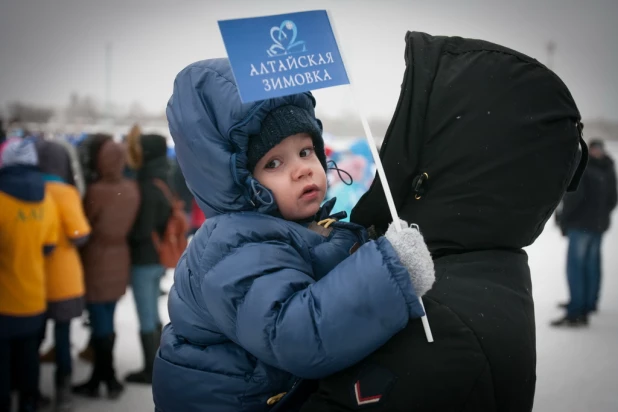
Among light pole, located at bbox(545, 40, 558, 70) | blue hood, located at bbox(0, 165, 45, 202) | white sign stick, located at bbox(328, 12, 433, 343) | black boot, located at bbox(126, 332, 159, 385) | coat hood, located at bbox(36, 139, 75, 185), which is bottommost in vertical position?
black boot, located at bbox(126, 332, 159, 385)

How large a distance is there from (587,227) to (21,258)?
5458 mm

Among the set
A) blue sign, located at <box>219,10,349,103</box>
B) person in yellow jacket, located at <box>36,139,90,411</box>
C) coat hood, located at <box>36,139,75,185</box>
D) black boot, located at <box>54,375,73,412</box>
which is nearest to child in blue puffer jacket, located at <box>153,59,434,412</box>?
blue sign, located at <box>219,10,349,103</box>

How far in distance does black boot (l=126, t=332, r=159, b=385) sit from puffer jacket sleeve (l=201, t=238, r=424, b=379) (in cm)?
347

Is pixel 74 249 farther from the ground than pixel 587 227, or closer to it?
farther from the ground

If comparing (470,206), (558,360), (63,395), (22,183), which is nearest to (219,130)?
(470,206)

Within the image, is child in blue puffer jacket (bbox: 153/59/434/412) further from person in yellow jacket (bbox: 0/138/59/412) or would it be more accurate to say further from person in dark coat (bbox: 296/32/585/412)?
person in yellow jacket (bbox: 0/138/59/412)

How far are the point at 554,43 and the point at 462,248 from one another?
22.0 ft

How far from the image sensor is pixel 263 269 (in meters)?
1.11

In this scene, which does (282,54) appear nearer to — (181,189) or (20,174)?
(20,174)

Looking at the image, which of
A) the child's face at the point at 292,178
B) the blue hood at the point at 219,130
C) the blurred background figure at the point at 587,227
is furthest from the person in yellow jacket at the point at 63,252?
the blurred background figure at the point at 587,227

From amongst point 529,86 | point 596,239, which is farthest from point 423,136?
point 596,239

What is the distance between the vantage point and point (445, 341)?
3.36 ft

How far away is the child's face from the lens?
1298mm

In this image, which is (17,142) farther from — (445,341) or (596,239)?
(596,239)
